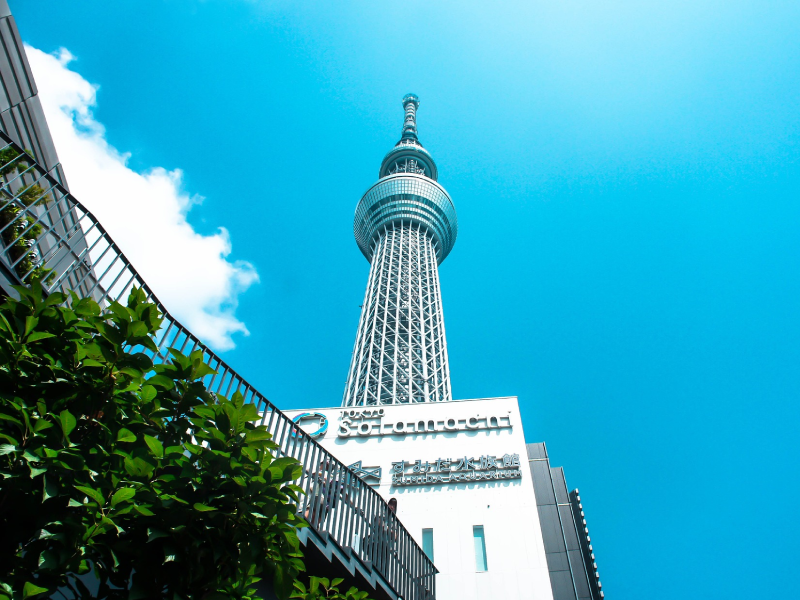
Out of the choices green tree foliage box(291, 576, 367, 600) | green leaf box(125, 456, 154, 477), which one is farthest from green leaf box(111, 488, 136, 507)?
green tree foliage box(291, 576, 367, 600)

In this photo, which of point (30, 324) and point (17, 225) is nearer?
point (30, 324)

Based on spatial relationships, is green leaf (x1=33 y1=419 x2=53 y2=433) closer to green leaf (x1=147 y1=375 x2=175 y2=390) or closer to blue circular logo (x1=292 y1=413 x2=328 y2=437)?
green leaf (x1=147 y1=375 x2=175 y2=390)

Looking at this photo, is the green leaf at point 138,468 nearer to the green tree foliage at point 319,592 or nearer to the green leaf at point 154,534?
the green leaf at point 154,534

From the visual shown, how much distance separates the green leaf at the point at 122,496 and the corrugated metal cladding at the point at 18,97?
28.6ft

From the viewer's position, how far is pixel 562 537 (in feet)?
59.1

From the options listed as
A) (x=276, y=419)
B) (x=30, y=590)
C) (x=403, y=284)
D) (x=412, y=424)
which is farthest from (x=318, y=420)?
(x=403, y=284)

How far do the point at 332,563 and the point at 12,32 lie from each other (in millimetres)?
10430

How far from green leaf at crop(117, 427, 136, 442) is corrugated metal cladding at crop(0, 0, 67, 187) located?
814cm

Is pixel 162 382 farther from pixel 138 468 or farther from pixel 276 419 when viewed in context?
pixel 276 419

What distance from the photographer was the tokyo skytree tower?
5091 centimetres

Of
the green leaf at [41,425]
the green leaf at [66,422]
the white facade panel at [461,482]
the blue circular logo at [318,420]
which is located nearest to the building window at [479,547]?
the white facade panel at [461,482]

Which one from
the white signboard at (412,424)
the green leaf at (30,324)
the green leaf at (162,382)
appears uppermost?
the white signboard at (412,424)

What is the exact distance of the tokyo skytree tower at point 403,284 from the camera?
2004 inches

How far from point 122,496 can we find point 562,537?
17479 mm
